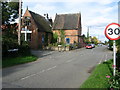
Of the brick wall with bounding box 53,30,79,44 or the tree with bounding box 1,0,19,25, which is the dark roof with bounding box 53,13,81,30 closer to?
the brick wall with bounding box 53,30,79,44

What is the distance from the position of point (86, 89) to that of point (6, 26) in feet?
65.7

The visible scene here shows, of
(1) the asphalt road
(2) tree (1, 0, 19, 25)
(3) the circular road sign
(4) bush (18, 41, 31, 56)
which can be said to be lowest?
(1) the asphalt road

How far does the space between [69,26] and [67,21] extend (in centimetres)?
223

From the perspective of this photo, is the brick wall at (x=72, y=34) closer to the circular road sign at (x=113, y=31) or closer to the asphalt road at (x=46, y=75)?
the asphalt road at (x=46, y=75)

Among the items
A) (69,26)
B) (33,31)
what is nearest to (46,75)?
(33,31)

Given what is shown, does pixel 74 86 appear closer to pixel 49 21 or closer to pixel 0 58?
pixel 0 58

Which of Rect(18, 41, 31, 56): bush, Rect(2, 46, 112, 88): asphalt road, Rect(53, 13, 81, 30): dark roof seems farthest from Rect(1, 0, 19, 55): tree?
Rect(53, 13, 81, 30): dark roof

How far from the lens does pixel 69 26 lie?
133 feet

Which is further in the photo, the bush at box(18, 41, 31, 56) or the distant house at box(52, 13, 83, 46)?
the distant house at box(52, 13, 83, 46)

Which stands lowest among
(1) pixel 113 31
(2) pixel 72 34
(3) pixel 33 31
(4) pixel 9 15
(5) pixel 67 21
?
(1) pixel 113 31

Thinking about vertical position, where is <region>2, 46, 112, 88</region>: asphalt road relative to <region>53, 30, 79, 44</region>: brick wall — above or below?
below

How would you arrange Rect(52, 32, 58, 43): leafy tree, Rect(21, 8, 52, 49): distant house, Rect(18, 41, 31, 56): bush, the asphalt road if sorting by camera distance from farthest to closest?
Rect(52, 32, 58, 43): leafy tree, Rect(21, 8, 52, 49): distant house, Rect(18, 41, 31, 56): bush, the asphalt road

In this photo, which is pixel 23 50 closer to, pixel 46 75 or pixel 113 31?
pixel 46 75

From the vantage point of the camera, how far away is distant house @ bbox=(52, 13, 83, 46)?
40125 mm
